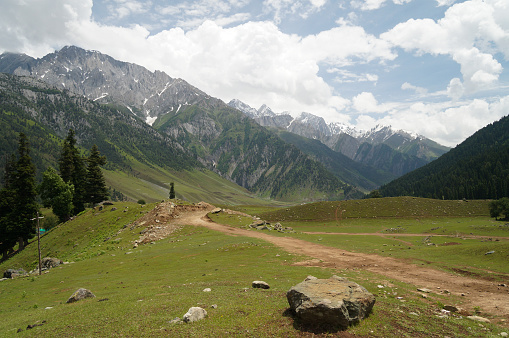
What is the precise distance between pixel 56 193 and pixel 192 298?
70068 mm

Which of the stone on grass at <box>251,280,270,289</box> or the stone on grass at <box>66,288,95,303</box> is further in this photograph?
the stone on grass at <box>66,288,95,303</box>

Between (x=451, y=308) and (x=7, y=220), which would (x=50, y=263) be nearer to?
(x=7, y=220)

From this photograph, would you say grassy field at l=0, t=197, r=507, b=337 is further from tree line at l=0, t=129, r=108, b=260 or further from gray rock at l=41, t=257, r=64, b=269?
tree line at l=0, t=129, r=108, b=260

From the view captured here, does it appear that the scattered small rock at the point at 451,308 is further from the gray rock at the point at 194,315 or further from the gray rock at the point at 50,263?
the gray rock at the point at 50,263

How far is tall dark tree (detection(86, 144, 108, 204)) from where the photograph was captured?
7694 centimetres

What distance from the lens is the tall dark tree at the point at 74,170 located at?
76.0m

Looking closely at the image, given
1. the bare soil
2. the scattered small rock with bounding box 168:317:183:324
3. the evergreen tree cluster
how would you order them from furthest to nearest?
the evergreen tree cluster < the bare soil < the scattered small rock with bounding box 168:317:183:324

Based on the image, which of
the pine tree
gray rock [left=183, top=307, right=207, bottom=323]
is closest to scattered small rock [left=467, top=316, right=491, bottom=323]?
gray rock [left=183, top=307, right=207, bottom=323]

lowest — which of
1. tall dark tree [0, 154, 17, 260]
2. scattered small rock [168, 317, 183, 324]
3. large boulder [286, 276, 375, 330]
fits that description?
tall dark tree [0, 154, 17, 260]

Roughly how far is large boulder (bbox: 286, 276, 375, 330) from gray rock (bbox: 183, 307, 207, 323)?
4471 millimetres

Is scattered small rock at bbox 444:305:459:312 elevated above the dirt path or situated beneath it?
elevated above

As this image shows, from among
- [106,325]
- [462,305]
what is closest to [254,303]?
[106,325]

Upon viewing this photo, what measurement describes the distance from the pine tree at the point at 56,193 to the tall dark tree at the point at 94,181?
26.4 feet

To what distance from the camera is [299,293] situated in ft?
→ 40.2
